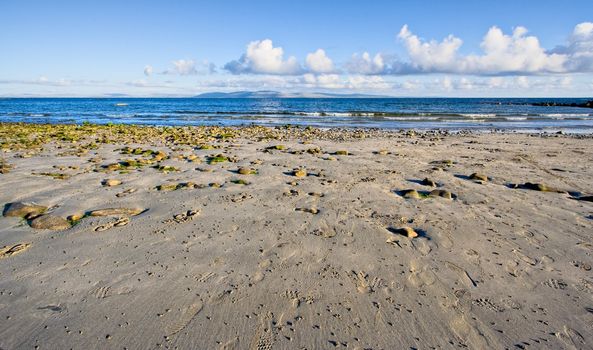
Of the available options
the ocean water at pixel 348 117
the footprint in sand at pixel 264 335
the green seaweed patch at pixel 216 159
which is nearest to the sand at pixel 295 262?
the footprint in sand at pixel 264 335

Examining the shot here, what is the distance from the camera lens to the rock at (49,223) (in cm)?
578

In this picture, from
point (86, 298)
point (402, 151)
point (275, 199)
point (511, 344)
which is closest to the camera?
point (511, 344)

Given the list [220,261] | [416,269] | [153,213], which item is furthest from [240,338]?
[153,213]

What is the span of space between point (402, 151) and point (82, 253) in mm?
11839

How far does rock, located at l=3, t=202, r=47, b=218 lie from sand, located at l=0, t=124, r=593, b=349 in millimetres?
178

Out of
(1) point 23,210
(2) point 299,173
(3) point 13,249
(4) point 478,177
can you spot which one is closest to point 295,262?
(3) point 13,249

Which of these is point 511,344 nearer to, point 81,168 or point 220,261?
point 220,261

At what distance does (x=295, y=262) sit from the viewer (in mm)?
4828

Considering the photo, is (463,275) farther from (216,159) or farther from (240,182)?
(216,159)

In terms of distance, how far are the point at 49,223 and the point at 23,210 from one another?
0.95m

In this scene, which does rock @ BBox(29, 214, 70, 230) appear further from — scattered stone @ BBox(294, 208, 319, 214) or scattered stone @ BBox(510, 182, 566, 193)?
scattered stone @ BBox(510, 182, 566, 193)

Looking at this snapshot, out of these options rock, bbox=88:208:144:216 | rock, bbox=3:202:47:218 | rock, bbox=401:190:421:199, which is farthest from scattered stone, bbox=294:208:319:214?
rock, bbox=3:202:47:218

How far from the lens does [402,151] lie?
47.2 ft

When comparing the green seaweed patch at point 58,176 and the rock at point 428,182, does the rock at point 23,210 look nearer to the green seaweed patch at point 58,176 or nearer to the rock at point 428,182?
the green seaweed patch at point 58,176
